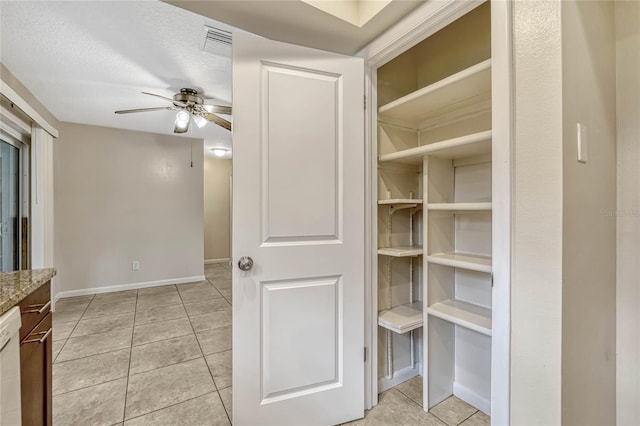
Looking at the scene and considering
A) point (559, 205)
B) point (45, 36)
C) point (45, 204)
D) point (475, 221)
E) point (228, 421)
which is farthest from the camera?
point (45, 204)

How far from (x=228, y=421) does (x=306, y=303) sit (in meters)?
0.84

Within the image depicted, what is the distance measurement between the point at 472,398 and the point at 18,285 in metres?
2.33

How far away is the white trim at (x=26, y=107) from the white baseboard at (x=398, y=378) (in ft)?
11.7

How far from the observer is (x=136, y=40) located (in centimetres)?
190

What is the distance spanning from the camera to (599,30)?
1.05 meters

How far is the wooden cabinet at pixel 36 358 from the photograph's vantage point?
1.01m

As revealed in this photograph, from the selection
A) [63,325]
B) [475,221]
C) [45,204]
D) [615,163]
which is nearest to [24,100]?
[45,204]

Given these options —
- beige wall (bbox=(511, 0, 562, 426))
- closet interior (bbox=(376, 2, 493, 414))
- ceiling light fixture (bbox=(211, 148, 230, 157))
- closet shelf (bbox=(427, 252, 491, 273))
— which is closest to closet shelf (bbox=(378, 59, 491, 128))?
closet interior (bbox=(376, 2, 493, 414))

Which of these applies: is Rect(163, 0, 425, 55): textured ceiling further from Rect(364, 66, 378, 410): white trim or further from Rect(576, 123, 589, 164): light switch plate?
Rect(576, 123, 589, 164): light switch plate

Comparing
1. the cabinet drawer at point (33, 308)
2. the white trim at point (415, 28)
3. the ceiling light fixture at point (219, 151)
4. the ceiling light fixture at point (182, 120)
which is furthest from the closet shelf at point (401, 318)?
the ceiling light fixture at point (219, 151)

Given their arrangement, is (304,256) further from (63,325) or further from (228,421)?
(63,325)

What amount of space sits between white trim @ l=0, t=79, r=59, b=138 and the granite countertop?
193 cm

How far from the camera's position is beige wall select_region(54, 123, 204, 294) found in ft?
12.1

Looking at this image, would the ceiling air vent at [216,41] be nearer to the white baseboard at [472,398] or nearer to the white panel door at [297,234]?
the white panel door at [297,234]
